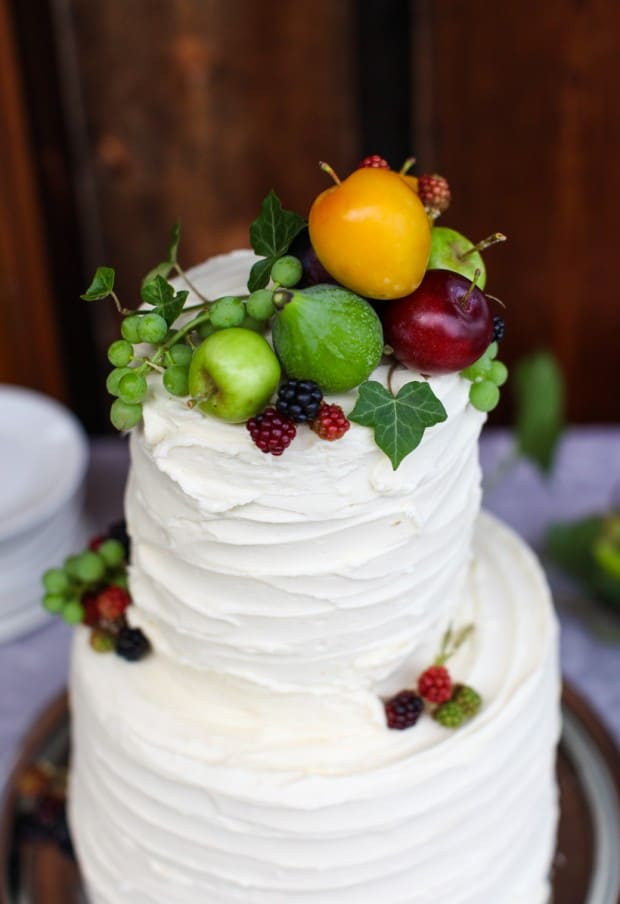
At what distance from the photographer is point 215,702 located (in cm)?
141

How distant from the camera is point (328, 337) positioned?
44.1 inches

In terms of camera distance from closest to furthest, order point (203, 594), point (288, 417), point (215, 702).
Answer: point (288, 417) < point (203, 594) < point (215, 702)

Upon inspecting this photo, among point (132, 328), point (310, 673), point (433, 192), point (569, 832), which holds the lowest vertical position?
point (569, 832)

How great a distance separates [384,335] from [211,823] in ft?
2.06

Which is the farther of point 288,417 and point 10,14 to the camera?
point 10,14

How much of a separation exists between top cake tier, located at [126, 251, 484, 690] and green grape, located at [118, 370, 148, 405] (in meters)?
0.05

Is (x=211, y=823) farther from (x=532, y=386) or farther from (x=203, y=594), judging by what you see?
(x=532, y=386)

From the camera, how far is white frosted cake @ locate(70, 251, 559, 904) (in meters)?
1.22

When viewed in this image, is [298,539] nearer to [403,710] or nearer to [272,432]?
[272,432]

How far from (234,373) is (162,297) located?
144 mm

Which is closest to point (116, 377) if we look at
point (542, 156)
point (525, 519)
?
point (525, 519)

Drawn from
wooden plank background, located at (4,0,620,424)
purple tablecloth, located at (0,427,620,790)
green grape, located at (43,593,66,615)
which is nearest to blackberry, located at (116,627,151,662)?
green grape, located at (43,593,66,615)

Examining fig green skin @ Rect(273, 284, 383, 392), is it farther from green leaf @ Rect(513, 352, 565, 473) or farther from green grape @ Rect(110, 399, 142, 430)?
green leaf @ Rect(513, 352, 565, 473)

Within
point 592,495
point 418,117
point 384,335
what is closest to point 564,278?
point 418,117
